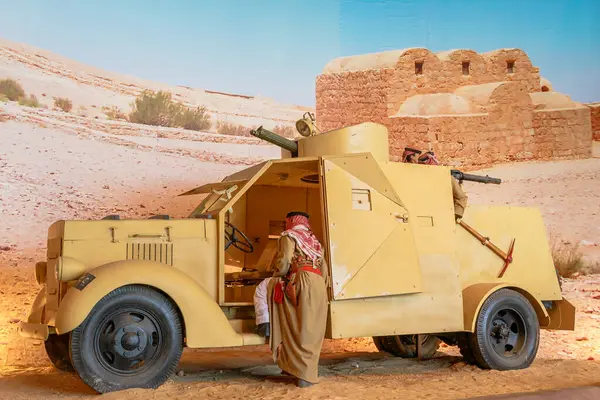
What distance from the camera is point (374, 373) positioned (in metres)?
8.05

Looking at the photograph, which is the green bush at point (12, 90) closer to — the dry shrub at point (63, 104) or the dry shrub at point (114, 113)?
the dry shrub at point (63, 104)

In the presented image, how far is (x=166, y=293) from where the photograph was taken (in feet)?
21.7

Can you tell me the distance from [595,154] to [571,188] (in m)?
2.57

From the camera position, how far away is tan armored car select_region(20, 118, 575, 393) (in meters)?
6.45

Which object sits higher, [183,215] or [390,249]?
[183,215]

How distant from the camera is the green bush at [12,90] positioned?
1430cm

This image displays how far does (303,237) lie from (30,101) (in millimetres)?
9436

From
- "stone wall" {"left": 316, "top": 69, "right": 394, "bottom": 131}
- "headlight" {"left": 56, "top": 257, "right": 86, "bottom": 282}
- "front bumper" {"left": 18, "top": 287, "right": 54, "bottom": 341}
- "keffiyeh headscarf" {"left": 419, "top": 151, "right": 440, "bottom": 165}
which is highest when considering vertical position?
"stone wall" {"left": 316, "top": 69, "right": 394, "bottom": 131}

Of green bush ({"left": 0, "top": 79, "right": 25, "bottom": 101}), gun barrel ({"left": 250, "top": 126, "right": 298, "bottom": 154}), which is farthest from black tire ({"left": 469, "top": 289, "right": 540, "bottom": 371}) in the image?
green bush ({"left": 0, "top": 79, "right": 25, "bottom": 101})

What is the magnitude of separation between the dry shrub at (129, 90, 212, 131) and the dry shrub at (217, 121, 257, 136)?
71 cm

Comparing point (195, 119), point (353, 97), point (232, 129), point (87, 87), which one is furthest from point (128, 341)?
point (353, 97)

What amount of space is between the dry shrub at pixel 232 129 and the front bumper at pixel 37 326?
10.6 metres

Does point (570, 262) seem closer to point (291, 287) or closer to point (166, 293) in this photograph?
point (291, 287)

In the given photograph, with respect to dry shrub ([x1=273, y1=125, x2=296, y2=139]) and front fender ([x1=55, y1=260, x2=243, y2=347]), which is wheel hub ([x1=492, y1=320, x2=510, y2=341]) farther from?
dry shrub ([x1=273, y1=125, x2=296, y2=139])
